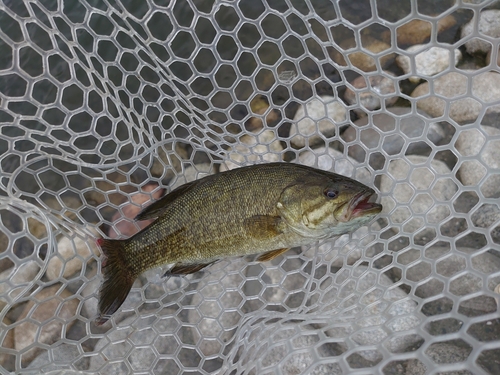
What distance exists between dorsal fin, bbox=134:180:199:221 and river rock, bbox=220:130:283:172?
873 millimetres

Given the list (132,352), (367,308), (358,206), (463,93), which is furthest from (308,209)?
(463,93)

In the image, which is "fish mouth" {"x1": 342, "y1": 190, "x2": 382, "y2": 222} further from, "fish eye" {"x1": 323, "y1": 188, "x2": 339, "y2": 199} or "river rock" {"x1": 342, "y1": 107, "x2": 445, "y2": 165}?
"river rock" {"x1": 342, "y1": 107, "x2": 445, "y2": 165}

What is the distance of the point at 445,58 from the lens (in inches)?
211

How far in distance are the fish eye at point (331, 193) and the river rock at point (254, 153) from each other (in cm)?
106

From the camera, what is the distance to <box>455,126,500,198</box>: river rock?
4.25m

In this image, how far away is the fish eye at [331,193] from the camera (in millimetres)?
3264

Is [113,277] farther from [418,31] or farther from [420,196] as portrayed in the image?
[418,31]

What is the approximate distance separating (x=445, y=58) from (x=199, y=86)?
336 cm

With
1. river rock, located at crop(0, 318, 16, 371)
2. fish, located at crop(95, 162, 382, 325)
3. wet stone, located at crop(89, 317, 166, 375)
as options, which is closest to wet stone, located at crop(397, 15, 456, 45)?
fish, located at crop(95, 162, 382, 325)

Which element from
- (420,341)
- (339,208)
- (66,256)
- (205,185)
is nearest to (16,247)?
(66,256)

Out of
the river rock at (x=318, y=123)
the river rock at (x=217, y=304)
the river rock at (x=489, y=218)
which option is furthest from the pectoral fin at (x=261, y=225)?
the river rock at (x=489, y=218)

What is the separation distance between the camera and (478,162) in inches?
169

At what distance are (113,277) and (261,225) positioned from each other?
4.25 feet

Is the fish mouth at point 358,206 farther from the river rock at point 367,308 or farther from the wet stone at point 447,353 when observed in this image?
the wet stone at point 447,353
